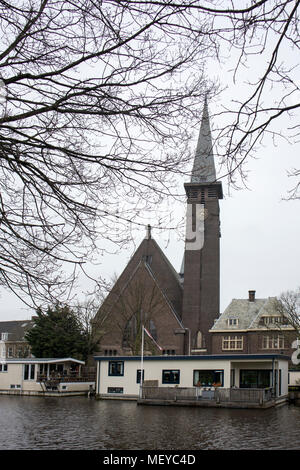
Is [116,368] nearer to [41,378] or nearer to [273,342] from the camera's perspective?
[41,378]

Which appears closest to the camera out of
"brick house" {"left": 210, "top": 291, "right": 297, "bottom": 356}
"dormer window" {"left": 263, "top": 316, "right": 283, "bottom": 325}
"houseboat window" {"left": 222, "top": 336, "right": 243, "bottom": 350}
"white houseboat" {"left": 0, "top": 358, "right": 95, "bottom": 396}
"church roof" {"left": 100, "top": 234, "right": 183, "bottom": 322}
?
"white houseboat" {"left": 0, "top": 358, "right": 95, "bottom": 396}

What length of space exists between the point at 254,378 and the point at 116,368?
935 centimetres

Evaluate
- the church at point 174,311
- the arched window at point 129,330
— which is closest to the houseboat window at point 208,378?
the church at point 174,311

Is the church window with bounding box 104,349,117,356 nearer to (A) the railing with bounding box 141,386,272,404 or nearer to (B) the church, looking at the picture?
(B) the church

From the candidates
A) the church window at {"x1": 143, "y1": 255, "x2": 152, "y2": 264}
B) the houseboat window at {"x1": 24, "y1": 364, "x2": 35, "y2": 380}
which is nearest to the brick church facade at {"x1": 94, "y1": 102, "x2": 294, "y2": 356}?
the church window at {"x1": 143, "y1": 255, "x2": 152, "y2": 264}

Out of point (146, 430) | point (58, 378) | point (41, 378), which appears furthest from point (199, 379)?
point (146, 430)

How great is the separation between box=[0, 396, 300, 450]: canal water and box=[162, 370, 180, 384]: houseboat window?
9100mm

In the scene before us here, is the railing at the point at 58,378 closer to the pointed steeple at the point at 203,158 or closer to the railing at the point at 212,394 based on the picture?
the railing at the point at 212,394

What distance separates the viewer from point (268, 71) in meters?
5.44

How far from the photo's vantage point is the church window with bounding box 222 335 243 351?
54025mm

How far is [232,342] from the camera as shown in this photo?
5431cm

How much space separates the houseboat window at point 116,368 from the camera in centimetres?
3716

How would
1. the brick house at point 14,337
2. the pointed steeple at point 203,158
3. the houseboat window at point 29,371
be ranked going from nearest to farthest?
the pointed steeple at point 203,158
the houseboat window at point 29,371
the brick house at point 14,337

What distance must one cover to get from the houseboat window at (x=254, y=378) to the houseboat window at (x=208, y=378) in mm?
2176
